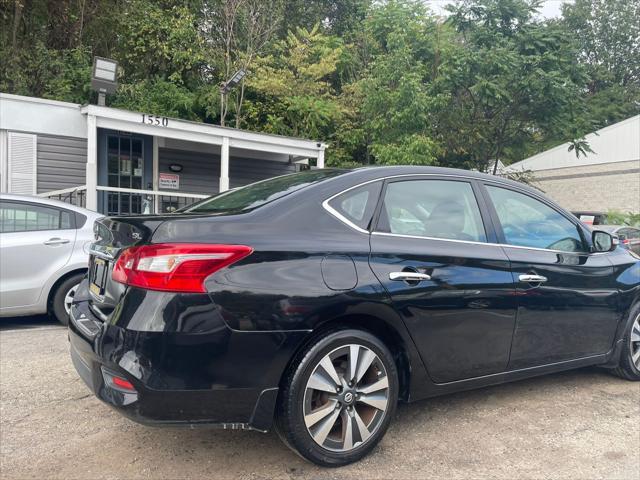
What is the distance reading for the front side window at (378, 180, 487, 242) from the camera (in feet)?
9.94

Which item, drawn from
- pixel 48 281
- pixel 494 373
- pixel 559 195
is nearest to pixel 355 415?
pixel 494 373

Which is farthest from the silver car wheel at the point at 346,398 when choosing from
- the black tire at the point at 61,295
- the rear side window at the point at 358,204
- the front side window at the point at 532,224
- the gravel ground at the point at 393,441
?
the black tire at the point at 61,295

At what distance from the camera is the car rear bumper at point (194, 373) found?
2.32 meters

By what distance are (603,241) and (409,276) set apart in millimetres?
2076

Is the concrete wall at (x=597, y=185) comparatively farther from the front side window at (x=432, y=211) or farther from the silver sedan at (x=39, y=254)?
the front side window at (x=432, y=211)

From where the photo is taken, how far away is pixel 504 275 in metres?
3.25

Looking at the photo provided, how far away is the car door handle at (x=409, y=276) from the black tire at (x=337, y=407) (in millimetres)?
333

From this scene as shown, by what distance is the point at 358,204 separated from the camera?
9.62ft

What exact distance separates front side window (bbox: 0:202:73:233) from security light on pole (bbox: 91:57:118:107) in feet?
16.4

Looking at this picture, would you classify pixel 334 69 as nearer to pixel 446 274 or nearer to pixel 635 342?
pixel 635 342

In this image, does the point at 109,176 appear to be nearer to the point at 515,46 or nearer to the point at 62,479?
the point at 62,479

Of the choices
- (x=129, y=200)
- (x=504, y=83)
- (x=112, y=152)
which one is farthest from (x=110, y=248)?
(x=504, y=83)

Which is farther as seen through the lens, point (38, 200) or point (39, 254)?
Result: point (38, 200)

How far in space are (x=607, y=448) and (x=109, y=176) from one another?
37.7 feet
